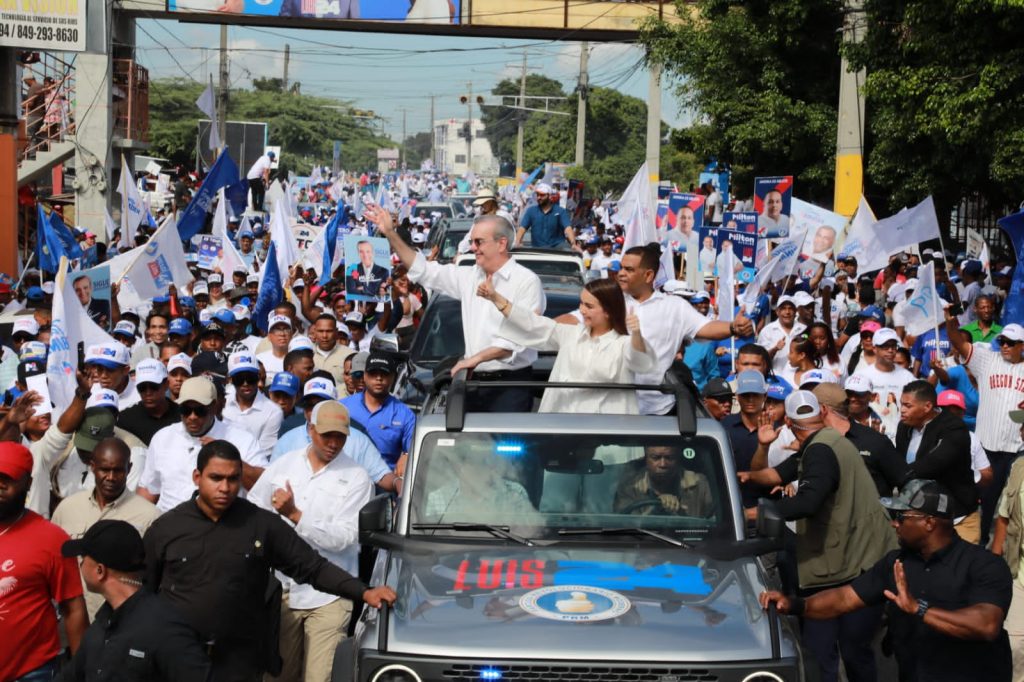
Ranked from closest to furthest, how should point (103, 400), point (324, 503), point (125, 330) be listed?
point (324, 503), point (103, 400), point (125, 330)

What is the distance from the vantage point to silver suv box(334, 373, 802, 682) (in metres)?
4.99

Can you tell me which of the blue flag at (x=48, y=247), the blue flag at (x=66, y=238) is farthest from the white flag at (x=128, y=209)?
the blue flag at (x=48, y=247)

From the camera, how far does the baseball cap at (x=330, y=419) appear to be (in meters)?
6.86

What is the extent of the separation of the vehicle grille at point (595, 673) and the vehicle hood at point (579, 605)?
48 millimetres

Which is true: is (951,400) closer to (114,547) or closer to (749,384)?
(749,384)

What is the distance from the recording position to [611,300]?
23.0ft

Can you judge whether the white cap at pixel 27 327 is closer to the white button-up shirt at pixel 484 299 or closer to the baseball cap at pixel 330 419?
the white button-up shirt at pixel 484 299

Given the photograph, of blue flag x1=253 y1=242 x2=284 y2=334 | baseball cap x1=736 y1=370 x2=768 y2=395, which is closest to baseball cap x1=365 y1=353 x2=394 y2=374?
baseball cap x1=736 y1=370 x2=768 y2=395

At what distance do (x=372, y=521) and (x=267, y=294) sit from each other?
30.2 ft

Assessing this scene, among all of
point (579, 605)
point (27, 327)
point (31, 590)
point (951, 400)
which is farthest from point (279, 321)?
point (579, 605)

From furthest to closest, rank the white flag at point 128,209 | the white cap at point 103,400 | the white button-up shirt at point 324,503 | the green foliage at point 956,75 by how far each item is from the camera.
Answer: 1. the white flag at point 128,209
2. the green foliage at point 956,75
3. the white cap at point 103,400
4. the white button-up shirt at point 324,503

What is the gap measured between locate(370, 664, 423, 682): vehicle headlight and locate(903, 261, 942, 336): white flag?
8568mm

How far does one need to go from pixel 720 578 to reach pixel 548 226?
11.7 metres

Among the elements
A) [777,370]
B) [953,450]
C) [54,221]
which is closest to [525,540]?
[953,450]
